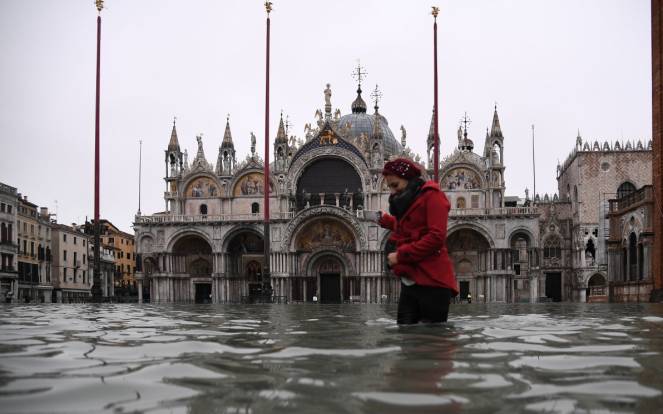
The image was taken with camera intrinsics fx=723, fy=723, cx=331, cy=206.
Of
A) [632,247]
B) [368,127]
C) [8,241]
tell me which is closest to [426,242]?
[632,247]

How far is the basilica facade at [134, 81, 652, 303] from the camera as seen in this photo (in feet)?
158

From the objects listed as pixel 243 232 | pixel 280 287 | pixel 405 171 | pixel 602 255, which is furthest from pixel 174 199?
pixel 405 171

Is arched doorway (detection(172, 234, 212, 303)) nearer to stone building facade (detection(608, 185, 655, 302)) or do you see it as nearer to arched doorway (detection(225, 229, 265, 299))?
arched doorway (detection(225, 229, 265, 299))

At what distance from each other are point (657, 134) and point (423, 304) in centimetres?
1942

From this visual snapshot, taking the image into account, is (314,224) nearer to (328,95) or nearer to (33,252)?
(328,95)

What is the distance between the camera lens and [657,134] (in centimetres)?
2422

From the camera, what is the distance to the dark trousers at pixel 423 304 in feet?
25.8

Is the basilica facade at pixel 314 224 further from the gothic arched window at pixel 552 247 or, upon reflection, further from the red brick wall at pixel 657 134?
the red brick wall at pixel 657 134

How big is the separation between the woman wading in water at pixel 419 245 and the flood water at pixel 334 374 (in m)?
0.99

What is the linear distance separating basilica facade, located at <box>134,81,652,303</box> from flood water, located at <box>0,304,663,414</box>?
134 feet

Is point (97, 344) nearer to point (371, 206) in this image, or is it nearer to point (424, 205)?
point (424, 205)

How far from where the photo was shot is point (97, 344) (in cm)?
606

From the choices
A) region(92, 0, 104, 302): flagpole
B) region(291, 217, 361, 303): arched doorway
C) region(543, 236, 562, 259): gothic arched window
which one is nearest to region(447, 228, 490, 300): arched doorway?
region(291, 217, 361, 303): arched doorway

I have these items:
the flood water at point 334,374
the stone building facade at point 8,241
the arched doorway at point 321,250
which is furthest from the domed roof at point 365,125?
the flood water at point 334,374
